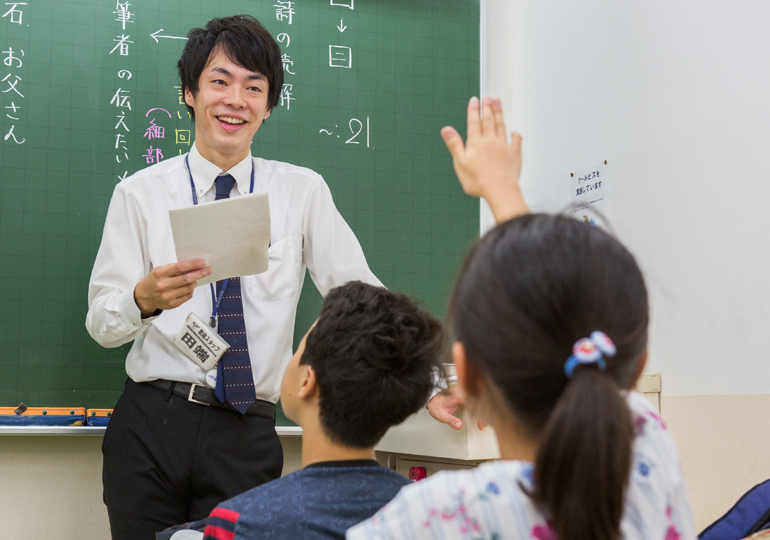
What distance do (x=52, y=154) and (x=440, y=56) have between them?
4.86ft

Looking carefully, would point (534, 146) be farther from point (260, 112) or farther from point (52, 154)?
point (52, 154)

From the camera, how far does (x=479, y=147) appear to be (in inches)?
38.6

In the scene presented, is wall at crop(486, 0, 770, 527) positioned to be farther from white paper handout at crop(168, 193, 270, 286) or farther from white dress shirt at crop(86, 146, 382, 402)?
white paper handout at crop(168, 193, 270, 286)

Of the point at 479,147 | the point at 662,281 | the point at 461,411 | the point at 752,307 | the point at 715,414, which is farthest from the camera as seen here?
the point at 461,411

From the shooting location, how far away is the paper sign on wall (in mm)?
2287

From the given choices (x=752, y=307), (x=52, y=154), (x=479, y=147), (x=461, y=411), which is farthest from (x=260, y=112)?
(x=752, y=307)

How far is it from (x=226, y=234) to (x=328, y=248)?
58cm

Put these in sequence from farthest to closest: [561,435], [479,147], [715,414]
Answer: [715,414] → [479,147] → [561,435]

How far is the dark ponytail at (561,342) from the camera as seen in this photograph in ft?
1.93

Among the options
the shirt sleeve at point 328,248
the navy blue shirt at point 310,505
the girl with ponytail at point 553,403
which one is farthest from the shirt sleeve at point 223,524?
the shirt sleeve at point 328,248

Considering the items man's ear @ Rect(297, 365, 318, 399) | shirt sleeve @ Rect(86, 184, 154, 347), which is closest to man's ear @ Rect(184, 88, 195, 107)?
shirt sleeve @ Rect(86, 184, 154, 347)

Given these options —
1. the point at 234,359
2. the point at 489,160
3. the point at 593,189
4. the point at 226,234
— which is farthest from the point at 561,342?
the point at 593,189

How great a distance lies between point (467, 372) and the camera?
28.8 inches

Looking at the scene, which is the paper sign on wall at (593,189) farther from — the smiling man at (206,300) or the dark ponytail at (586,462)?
the dark ponytail at (586,462)
